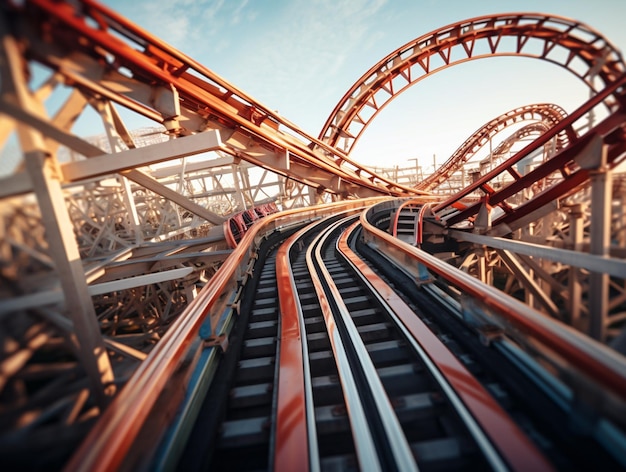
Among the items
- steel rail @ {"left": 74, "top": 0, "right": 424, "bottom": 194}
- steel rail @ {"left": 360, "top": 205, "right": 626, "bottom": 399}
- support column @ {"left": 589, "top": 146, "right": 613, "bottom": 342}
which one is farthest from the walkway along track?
steel rail @ {"left": 74, "top": 0, "right": 424, "bottom": 194}

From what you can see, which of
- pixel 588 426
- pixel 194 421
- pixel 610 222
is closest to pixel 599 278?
pixel 610 222

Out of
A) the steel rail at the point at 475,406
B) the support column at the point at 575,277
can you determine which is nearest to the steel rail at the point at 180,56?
the steel rail at the point at 475,406

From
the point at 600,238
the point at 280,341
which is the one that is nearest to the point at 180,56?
the point at 280,341

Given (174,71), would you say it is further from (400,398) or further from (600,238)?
(600,238)

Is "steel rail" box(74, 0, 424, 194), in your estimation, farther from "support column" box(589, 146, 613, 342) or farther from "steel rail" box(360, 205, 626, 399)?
"support column" box(589, 146, 613, 342)

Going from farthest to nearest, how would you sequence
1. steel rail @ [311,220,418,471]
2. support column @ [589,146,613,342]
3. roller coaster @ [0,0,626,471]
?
support column @ [589,146,613,342] < steel rail @ [311,220,418,471] < roller coaster @ [0,0,626,471]

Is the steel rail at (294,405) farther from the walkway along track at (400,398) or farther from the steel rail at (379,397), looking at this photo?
the steel rail at (379,397)
